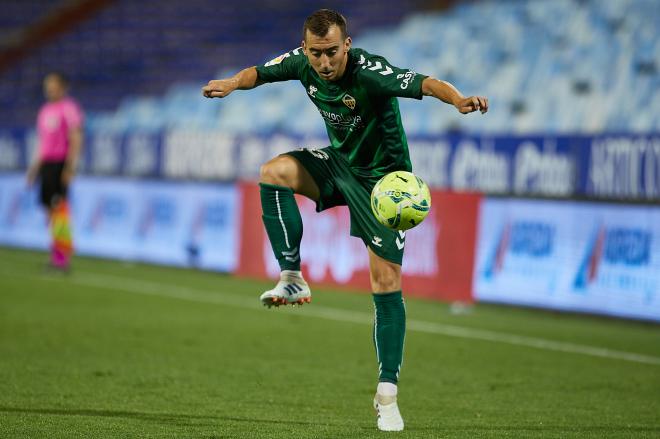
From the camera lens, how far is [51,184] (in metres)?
13.6

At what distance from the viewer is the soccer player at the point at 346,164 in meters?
5.27

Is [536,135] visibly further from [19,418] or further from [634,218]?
[19,418]

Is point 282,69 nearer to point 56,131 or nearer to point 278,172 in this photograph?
point 278,172

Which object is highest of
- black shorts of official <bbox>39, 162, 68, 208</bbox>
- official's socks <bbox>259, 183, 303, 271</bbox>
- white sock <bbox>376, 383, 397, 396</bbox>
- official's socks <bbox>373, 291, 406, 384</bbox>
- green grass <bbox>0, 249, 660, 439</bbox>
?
black shorts of official <bbox>39, 162, 68, 208</bbox>

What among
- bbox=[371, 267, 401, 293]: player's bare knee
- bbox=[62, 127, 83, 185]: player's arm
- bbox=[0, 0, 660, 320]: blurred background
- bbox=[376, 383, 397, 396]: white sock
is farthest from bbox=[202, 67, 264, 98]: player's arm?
bbox=[62, 127, 83, 185]: player's arm

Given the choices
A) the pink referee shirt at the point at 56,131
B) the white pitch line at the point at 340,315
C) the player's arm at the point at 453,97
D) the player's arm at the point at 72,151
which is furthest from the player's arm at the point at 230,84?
the pink referee shirt at the point at 56,131

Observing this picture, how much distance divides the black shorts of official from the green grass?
4.91 feet

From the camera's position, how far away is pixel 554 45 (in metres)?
15.4

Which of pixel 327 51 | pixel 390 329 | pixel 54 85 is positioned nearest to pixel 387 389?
pixel 390 329

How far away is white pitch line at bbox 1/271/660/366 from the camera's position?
29.1 feet

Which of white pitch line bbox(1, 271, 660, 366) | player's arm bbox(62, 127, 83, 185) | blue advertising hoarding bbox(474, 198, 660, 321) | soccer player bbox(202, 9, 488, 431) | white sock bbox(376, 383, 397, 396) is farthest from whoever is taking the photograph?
player's arm bbox(62, 127, 83, 185)

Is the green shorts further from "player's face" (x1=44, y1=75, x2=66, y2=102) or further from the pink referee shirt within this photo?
the pink referee shirt

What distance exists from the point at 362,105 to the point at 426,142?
309 inches

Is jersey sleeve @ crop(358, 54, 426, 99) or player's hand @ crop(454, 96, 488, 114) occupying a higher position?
jersey sleeve @ crop(358, 54, 426, 99)
